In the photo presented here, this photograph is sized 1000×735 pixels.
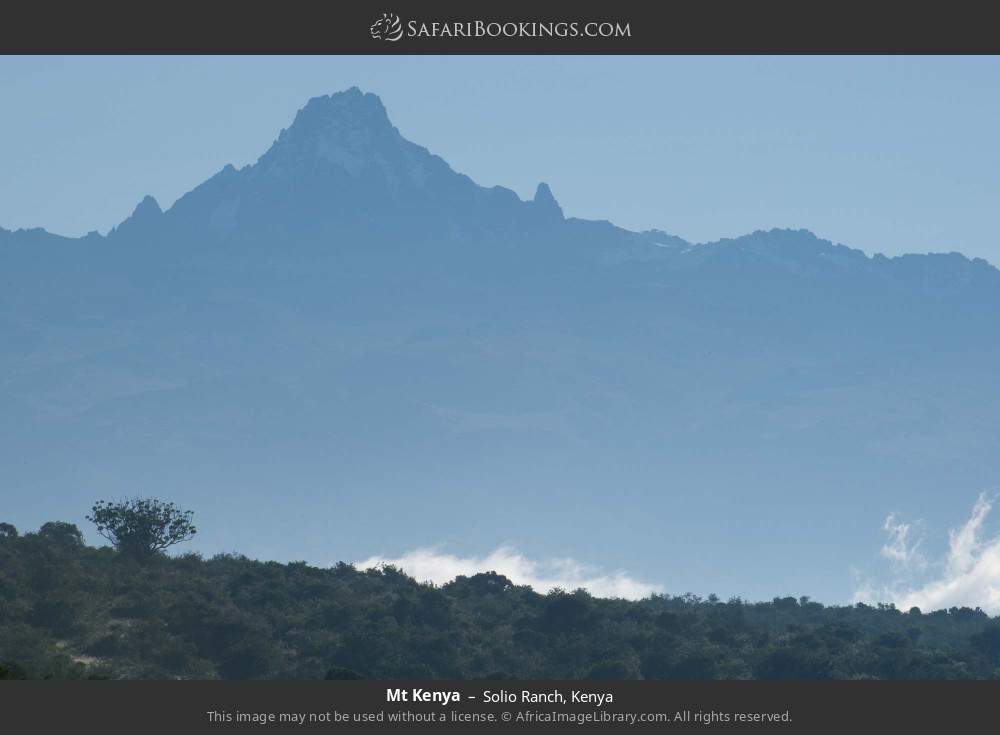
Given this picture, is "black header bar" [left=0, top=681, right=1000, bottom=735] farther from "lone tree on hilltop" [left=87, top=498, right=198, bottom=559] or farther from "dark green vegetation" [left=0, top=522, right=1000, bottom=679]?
"lone tree on hilltop" [left=87, top=498, right=198, bottom=559]

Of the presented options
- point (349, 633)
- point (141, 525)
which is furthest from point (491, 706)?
point (141, 525)

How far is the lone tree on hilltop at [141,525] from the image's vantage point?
83000 millimetres

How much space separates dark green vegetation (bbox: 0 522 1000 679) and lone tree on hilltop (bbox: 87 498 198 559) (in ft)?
2.62

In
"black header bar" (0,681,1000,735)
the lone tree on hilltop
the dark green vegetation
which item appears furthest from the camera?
the lone tree on hilltop

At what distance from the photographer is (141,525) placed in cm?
8319

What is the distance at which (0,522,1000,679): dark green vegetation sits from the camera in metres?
64.0

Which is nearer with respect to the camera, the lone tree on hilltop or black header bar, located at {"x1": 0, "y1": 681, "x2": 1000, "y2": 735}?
black header bar, located at {"x1": 0, "y1": 681, "x2": 1000, "y2": 735}

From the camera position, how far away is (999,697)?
35.6 m

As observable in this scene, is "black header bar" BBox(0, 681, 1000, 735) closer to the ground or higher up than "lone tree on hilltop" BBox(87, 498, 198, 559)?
closer to the ground

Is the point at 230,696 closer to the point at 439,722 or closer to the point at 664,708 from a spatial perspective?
the point at 439,722

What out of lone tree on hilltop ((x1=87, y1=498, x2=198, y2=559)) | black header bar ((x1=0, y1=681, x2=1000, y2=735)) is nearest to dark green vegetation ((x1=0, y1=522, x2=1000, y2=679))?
lone tree on hilltop ((x1=87, y1=498, x2=198, y2=559))
